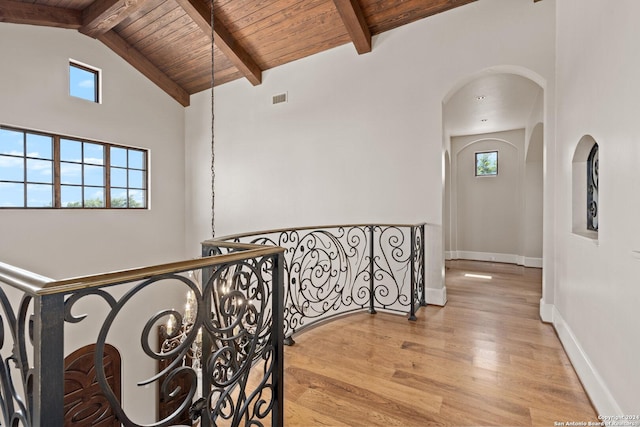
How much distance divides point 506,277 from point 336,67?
455 cm

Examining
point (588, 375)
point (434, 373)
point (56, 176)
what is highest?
point (56, 176)

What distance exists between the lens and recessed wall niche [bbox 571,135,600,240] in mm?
2252

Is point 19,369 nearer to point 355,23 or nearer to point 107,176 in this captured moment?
point 355,23

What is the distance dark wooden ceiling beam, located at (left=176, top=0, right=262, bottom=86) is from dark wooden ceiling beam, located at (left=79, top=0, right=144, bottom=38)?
0.69 m

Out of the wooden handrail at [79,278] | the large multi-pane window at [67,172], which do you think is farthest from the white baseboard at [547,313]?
the large multi-pane window at [67,172]

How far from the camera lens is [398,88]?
13.1ft

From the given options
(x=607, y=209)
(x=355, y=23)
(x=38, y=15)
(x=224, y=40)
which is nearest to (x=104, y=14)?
(x=38, y=15)

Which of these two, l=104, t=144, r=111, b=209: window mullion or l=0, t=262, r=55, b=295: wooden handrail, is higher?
l=104, t=144, r=111, b=209: window mullion

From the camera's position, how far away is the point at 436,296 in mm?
3760

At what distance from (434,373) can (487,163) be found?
6.38m

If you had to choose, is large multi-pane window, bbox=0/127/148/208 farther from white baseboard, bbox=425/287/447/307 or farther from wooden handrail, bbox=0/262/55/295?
white baseboard, bbox=425/287/447/307

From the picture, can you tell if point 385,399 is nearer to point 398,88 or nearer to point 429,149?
point 429,149

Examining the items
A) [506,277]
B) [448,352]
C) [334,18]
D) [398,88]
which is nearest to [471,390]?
[448,352]

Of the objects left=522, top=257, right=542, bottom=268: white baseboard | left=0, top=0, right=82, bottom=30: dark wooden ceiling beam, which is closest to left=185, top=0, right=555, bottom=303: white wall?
left=0, top=0, right=82, bottom=30: dark wooden ceiling beam
